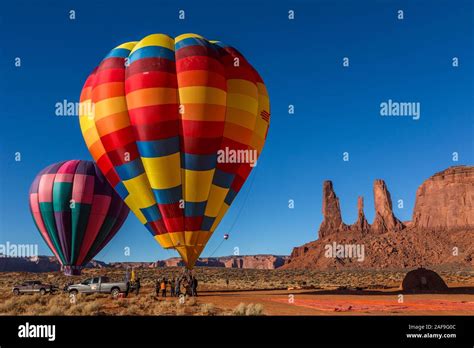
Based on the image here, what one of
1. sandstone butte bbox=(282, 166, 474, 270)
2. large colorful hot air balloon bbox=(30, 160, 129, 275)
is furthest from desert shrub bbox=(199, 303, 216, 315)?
sandstone butte bbox=(282, 166, 474, 270)

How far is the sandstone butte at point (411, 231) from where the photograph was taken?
125312 mm

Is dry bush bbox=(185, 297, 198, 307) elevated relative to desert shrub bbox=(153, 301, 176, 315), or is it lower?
lower

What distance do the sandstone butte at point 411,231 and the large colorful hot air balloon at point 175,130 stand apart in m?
104

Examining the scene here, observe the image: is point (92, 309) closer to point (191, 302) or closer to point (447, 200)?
point (191, 302)

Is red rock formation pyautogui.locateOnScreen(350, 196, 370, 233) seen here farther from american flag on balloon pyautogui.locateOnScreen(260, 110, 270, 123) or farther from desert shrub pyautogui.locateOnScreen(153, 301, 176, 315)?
desert shrub pyautogui.locateOnScreen(153, 301, 176, 315)

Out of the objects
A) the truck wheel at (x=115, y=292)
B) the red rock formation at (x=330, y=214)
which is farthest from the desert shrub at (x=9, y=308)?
the red rock formation at (x=330, y=214)

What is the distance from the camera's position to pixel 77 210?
38.9 m

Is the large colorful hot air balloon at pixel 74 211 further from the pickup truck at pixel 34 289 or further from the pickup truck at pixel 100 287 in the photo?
the pickup truck at pixel 100 287

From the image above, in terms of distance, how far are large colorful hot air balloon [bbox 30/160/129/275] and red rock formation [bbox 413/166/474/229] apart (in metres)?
133

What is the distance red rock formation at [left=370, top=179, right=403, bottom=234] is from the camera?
15362cm

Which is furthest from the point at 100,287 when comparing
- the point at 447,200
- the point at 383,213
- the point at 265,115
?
the point at 447,200
